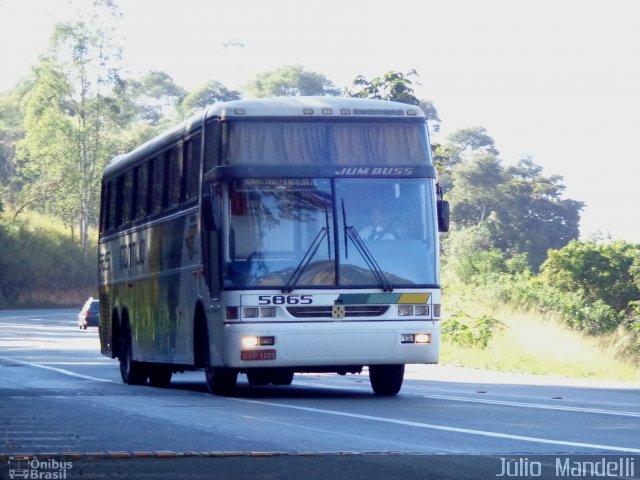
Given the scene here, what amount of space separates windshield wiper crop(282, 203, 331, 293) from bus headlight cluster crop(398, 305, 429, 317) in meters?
1.10

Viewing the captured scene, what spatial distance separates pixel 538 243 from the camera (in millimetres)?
90750

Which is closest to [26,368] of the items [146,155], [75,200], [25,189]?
[146,155]

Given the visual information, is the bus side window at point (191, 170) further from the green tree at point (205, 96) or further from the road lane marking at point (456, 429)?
the green tree at point (205, 96)

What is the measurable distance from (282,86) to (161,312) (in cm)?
10512

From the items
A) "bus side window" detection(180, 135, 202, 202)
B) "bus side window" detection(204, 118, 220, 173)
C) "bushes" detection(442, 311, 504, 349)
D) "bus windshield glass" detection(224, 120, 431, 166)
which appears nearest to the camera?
"bus windshield glass" detection(224, 120, 431, 166)

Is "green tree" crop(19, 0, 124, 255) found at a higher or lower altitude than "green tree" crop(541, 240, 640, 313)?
higher

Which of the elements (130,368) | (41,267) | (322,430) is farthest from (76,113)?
(322,430)

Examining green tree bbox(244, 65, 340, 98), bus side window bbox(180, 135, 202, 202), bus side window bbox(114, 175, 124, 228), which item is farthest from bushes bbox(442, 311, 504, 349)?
green tree bbox(244, 65, 340, 98)

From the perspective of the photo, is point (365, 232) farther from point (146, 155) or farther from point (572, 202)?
point (572, 202)

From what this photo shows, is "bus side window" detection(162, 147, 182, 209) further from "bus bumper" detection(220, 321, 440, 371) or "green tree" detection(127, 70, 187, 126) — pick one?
"green tree" detection(127, 70, 187, 126)

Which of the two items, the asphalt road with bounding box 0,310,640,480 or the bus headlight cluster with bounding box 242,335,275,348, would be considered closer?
the asphalt road with bounding box 0,310,640,480

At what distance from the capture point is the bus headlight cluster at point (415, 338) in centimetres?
1712

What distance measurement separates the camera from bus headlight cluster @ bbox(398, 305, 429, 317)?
17.2 meters

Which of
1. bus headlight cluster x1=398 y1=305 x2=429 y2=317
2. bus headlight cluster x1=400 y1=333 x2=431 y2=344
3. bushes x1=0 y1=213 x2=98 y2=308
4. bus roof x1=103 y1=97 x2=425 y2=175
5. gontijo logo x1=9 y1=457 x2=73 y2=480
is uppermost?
bushes x1=0 y1=213 x2=98 y2=308
